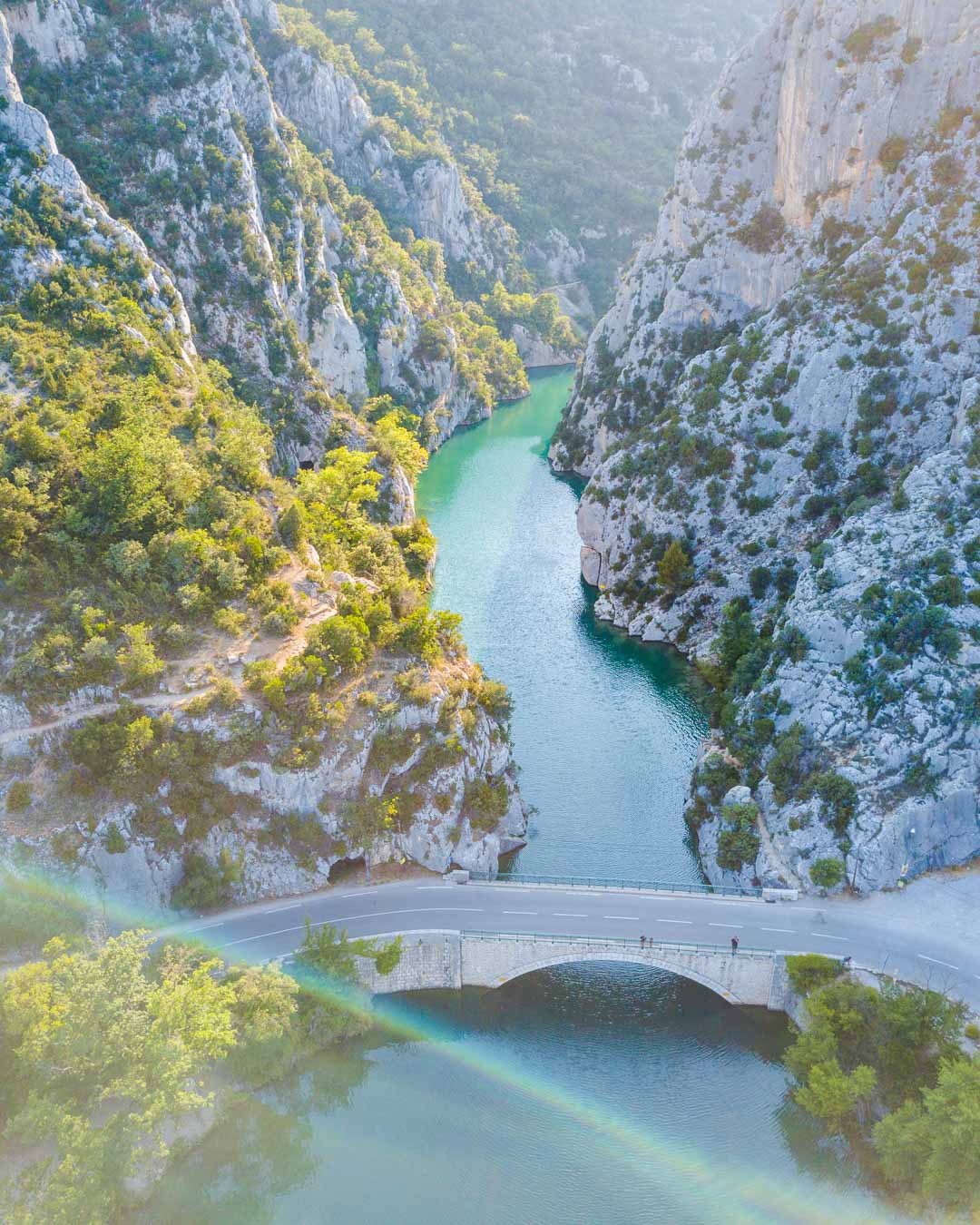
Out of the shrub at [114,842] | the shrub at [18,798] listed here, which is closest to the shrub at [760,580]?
the shrub at [114,842]

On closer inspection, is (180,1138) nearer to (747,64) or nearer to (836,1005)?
(836,1005)

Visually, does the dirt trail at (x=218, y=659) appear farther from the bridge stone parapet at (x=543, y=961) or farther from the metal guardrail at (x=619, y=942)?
the metal guardrail at (x=619, y=942)

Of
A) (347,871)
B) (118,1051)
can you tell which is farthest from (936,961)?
(118,1051)

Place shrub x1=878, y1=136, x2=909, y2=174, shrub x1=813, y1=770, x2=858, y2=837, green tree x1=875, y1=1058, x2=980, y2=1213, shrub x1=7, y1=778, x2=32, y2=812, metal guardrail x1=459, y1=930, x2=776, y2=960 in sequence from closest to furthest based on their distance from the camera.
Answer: green tree x1=875, y1=1058, x2=980, y2=1213
metal guardrail x1=459, y1=930, x2=776, y2=960
shrub x1=7, y1=778, x2=32, y2=812
shrub x1=813, y1=770, x2=858, y2=837
shrub x1=878, y1=136, x2=909, y2=174

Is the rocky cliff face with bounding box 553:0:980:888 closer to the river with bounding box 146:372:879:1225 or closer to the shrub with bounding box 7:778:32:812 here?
the river with bounding box 146:372:879:1225

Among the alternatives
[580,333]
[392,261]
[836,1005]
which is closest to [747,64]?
[392,261]

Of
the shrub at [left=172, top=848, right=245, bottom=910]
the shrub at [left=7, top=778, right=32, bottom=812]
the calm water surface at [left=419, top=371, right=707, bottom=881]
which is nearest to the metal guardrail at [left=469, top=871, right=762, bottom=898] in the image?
the calm water surface at [left=419, top=371, right=707, bottom=881]

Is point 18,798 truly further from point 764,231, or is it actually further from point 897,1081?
point 764,231
